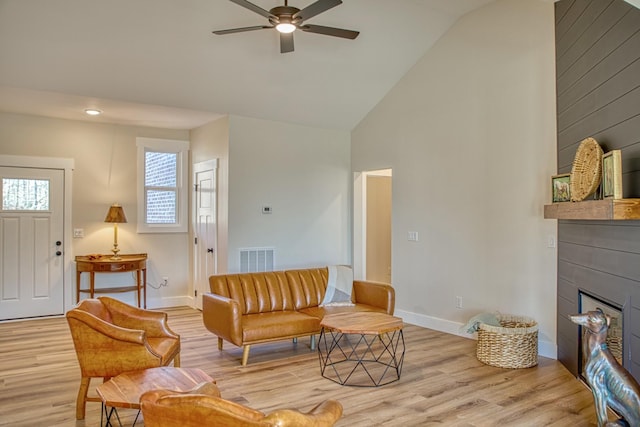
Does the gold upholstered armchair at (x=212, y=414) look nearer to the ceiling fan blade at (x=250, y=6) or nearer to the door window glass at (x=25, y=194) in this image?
the ceiling fan blade at (x=250, y=6)

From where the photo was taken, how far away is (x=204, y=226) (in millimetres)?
6391

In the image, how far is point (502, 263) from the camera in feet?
15.9

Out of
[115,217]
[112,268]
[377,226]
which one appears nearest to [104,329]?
[112,268]

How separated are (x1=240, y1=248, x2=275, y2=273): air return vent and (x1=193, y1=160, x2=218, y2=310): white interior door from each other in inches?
19.4

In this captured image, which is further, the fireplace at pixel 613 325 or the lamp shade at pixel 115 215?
the lamp shade at pixel 115 215

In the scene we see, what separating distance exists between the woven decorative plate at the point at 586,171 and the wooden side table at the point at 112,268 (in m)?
5.15

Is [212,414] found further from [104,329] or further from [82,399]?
[82,399]

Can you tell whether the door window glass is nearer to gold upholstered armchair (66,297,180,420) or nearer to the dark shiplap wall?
gold upholstered armchair (66,297,180,420)

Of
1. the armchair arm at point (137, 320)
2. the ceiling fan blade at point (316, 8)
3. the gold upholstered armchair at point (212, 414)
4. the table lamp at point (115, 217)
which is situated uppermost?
the ceiling fan blade at point (316, 8)

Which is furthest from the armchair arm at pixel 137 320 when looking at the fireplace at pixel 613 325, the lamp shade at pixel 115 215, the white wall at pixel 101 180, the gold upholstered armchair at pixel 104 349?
→ the fireplace at pixel 613 325

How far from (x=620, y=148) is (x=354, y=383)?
8.66ft

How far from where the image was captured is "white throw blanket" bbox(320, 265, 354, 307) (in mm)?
5062

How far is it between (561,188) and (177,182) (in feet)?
17.0

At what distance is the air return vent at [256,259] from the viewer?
5.81 m
